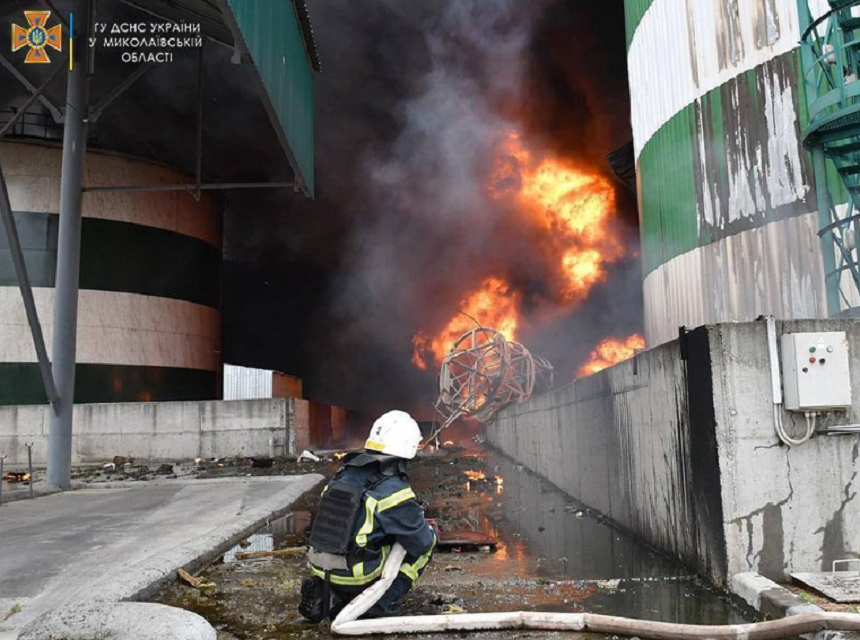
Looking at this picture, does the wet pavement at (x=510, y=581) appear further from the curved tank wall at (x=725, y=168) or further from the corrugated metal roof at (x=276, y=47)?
the corrugated metal roof at (x=276, y=47)

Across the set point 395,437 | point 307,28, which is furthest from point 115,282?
point 395,437

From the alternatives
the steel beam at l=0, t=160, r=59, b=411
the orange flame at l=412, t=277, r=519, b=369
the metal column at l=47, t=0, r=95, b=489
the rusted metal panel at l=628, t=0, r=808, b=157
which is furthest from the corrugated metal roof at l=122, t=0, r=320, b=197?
the orange flame at l=412, t=277, r=519, b=369

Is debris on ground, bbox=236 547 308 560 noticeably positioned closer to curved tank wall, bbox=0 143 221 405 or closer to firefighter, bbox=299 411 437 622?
firefighter, bbox=299 411 437 622

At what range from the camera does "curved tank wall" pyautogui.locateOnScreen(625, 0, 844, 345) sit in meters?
10.9

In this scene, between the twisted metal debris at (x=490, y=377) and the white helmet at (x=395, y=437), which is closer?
the white helmet at (x=395, y=437)

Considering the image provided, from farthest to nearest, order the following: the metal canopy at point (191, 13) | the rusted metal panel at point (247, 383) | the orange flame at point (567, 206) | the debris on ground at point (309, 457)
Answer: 1. the rusted metal panel at point (247, 383)
2. the orange flame at point (567, 206)
3. the debris on ground at point (309, 457)
4. the metal canopy at point (191, 13)

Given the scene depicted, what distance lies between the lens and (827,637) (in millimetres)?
3408

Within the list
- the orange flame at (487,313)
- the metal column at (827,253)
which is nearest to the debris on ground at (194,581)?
the metal column at (827,253)

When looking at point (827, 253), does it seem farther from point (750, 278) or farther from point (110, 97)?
point (110, 97)

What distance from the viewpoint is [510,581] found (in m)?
5.06

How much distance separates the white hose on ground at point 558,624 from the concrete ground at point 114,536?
5.24ft

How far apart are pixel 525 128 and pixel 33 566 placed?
24729 millimetres

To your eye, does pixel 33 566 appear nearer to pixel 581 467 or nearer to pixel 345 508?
pixel 345 508

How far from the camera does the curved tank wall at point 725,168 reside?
10938 mm
